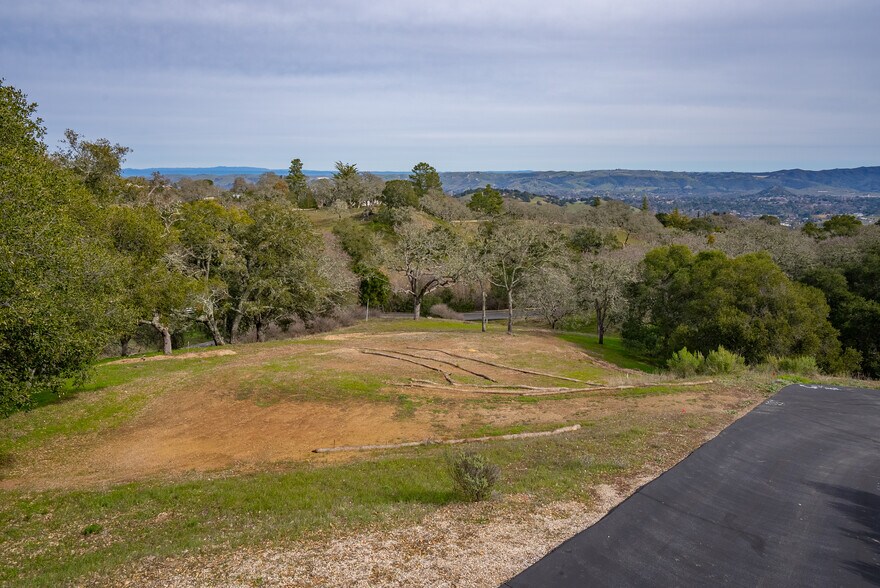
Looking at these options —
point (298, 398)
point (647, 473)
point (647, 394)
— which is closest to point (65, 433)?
point (298, 398)

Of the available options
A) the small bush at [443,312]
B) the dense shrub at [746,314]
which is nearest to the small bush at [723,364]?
the dense shrub at [746,314]

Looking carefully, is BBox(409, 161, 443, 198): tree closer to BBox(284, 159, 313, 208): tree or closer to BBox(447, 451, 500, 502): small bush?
BBox(284, 159, 313, 208): tree

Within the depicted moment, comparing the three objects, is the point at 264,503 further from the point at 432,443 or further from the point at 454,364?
the point at 454,364

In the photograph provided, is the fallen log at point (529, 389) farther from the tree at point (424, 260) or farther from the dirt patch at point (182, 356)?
the tree at point (424, 260)

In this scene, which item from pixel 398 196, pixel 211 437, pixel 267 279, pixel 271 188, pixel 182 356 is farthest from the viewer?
pixel 271 188

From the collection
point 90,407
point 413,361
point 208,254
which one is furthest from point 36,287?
point 208,254

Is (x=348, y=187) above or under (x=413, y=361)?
above

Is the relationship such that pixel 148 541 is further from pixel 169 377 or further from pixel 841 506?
pixel 169 377
